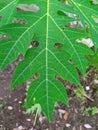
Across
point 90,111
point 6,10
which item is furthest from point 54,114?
point 6,10

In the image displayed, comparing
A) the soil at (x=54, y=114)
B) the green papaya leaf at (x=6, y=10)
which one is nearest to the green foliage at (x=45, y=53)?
the green papaya leaf at (x=6, y=10)

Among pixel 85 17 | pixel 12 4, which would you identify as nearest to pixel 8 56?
pixel 12 4

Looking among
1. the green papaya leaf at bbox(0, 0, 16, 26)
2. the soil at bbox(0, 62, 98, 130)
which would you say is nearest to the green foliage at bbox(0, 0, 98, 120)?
the green papaya leaf at bbox(0, 0, 16, 26)

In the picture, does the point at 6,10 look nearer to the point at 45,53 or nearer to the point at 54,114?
the point at 45,53

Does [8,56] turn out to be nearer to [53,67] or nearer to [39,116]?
[53,67]

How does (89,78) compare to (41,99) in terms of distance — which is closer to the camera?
(41,99)

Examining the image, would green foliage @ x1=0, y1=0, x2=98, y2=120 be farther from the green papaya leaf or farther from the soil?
the soil

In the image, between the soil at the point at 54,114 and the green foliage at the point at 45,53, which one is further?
the soil at the point at 54,114

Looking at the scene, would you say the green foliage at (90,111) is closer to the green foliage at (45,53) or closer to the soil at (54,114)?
the soil at (54,114)
